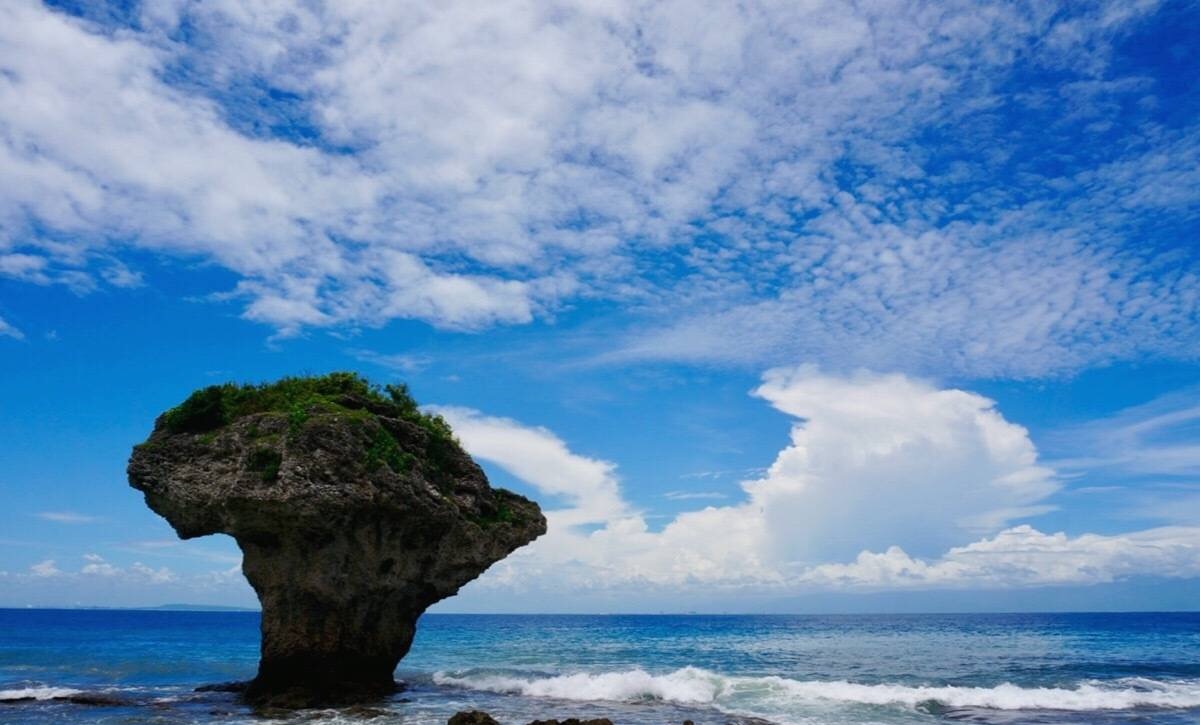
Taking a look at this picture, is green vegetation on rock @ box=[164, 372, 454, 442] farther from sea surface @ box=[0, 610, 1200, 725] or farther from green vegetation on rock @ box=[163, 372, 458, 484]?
sea surface @ box=[0, 610, 1200, 725]

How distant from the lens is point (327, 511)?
62.3 feet

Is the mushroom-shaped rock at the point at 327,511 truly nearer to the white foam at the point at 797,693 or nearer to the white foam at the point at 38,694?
the white foam at the point at 797,693

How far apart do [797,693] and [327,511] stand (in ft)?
52.7

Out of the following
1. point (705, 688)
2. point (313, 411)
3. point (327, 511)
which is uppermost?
point (313, 411)

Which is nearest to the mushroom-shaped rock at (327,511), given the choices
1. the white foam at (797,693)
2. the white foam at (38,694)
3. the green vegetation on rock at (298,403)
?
the green vegetation on rock at (298,403)

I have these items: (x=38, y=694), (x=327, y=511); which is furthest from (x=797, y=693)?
(x=38, y=694)

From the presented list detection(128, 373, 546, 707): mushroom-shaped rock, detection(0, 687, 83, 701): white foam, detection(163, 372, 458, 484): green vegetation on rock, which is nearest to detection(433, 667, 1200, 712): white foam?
detection(128, 373, 546, 707): mushroom-shaped rock

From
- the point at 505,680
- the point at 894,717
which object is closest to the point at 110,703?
the point at 505,680

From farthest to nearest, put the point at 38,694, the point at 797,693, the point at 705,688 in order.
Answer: the point at 797,693 < the point at 705,688 < the point at 38,694

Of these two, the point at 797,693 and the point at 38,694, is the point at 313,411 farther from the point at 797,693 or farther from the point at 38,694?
the point at 797,693

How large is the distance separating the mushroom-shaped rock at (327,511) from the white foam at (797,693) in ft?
19.3

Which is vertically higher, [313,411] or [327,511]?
[313,411]

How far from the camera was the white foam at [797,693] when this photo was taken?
2411cm

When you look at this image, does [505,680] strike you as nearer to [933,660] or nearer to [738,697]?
[738,697]
